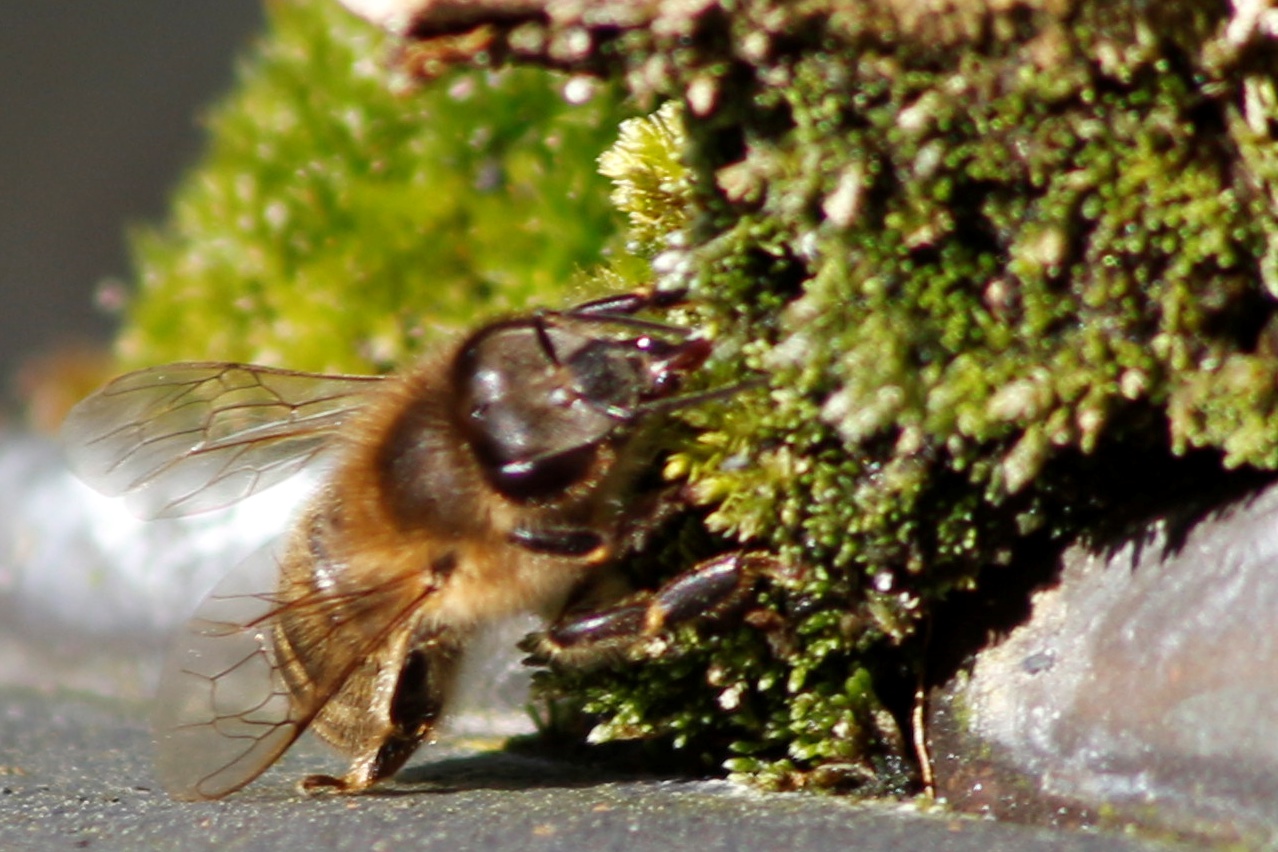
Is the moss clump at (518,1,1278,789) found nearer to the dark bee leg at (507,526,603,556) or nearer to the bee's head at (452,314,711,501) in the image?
the bee's head at (452,314,711,501)

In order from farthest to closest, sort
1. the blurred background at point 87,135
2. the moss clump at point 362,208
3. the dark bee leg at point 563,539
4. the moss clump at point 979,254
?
the blurred background at point 87,135 → the moss clump at point 362,208 → the dark bee leg at point 563,539 → the moss clump at point 979,254

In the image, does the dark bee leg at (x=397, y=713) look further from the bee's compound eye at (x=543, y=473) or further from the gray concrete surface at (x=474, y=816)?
the bee's compound eye at (x=543, y=473)

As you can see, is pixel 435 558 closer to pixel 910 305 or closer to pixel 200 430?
pixel 200 430

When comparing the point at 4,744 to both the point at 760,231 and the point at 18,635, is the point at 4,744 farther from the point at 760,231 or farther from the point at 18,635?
the point at 760,231

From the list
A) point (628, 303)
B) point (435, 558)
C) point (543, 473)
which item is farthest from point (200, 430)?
point (628, 303)

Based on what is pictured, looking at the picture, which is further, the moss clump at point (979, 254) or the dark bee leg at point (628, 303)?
the dark bee leg at point (628, 303)

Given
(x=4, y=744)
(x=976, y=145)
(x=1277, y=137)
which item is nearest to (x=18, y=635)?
(x=4, y=744)

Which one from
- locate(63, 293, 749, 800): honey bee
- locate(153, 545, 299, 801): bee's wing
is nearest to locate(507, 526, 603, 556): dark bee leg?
locate(63, 293, 749, 800): honey bee

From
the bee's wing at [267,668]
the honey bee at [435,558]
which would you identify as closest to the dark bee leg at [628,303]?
the honey bee at [435,558]
